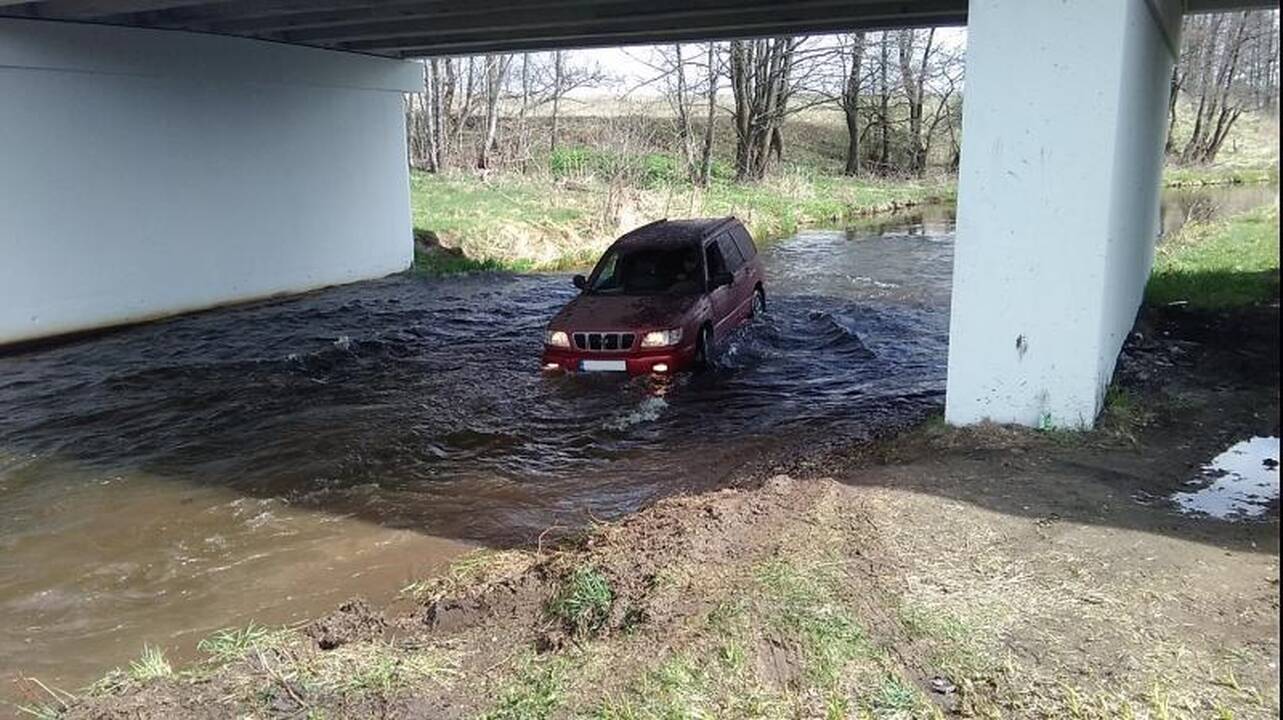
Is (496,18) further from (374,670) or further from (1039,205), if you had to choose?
(374,670)

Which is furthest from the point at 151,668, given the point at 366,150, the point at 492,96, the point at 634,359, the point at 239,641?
the point at 492,96

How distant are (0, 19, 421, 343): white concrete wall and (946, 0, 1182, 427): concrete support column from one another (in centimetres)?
1247

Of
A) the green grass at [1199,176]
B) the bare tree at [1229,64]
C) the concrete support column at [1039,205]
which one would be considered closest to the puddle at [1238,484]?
the concrete support column at [1039,205]

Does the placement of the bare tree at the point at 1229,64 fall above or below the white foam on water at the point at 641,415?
above

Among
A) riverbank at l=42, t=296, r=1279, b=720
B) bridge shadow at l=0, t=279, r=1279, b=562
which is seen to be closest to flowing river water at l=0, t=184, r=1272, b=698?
bridge shadow at l=0, t=279, r=1279, b=562

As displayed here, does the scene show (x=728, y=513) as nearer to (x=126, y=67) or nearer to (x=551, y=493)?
(x=551, y=493)

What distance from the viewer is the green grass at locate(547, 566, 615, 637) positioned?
467 cm

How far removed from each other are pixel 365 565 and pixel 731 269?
7.39 metres

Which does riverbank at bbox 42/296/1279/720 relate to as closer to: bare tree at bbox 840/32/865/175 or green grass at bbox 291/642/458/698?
green grass at bbox 291/642/458/698

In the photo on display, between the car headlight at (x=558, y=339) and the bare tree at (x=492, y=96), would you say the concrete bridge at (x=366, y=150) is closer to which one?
the car headlight at (x=558, y=339)

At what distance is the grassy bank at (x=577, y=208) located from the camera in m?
22.7

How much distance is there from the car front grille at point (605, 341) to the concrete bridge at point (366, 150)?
4.09m

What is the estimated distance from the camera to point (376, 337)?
14422 mm

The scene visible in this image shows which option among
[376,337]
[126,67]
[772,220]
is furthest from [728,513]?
[772,220]
